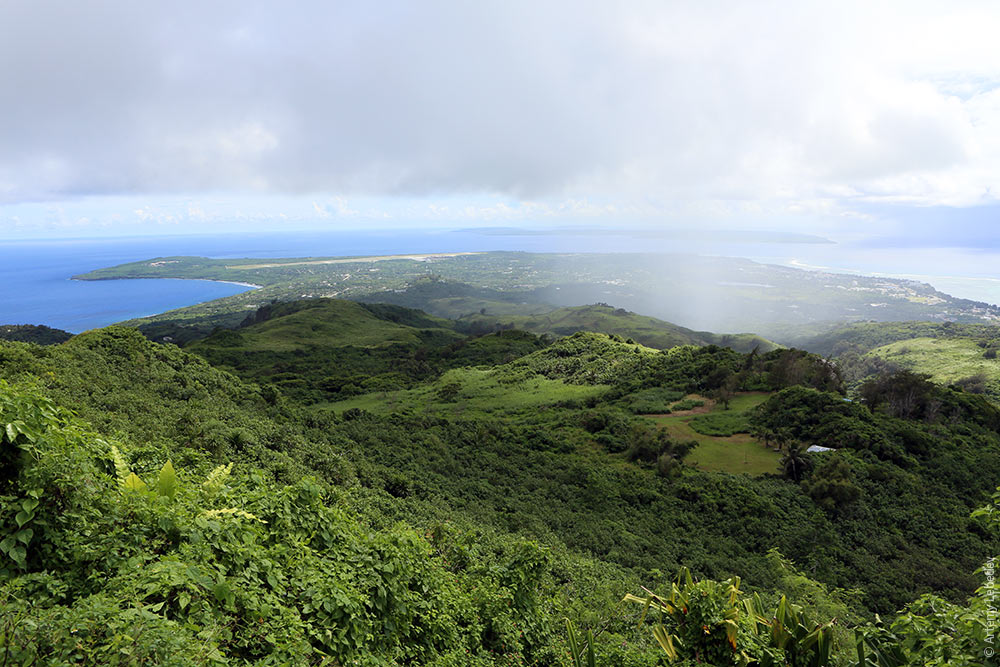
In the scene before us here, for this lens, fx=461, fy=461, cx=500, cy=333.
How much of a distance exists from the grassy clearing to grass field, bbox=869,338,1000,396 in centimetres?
4788

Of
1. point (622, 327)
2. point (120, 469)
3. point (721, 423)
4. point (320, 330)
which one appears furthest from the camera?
point (622, 327)

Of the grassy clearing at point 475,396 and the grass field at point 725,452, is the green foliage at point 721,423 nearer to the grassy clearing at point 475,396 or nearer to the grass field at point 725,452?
the grass field at point 725,452

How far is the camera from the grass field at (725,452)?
2973 centimetres

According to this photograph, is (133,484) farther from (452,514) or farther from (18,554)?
(452,514)

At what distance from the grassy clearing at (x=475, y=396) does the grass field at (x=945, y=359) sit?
157 ft

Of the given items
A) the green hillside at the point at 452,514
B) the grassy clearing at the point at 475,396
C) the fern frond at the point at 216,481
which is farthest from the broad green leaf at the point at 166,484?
the grassy clearing at the point at 475,396

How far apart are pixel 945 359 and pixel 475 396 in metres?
81.5

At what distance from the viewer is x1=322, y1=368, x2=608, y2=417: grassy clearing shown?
45.7 metres

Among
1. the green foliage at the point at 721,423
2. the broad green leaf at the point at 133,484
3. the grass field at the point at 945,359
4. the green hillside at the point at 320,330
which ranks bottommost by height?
the grass field at the point at 945,359

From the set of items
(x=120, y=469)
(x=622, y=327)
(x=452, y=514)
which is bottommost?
(x=622, y=327)

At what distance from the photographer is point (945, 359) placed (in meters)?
76.9

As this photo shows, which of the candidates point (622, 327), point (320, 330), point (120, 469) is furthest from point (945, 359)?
point (320, 330)

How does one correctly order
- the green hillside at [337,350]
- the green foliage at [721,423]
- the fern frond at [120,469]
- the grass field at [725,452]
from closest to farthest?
the fern frond at [120,469] < the grass field at [725,452] < the green foliage at [721,423] < the green hillside at [337,350]

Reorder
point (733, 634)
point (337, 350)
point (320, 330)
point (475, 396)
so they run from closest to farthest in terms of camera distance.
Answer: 1. point (733, 634)
2. point (475, 396)
3. point (337, 350)
4. point (320, 330)
